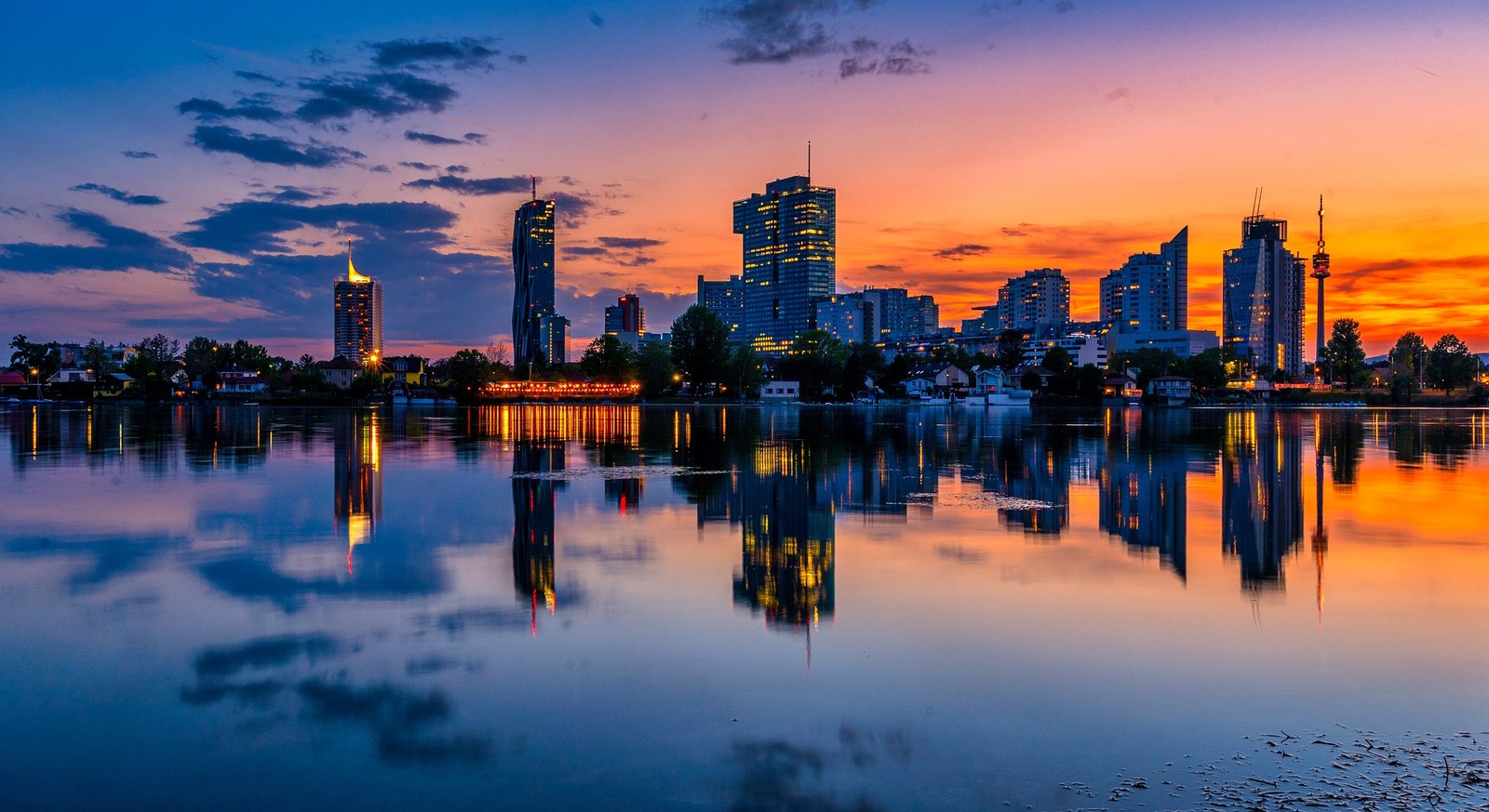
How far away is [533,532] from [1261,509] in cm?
1588

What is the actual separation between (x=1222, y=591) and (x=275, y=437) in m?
47.0

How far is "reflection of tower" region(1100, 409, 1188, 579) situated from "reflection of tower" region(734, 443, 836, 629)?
541 cm

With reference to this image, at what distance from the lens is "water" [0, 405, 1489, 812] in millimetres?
6402

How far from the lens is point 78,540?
15438 millimetres

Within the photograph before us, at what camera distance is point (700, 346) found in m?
156

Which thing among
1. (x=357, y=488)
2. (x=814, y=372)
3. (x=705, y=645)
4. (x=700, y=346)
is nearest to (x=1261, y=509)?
(x=705, y=645)

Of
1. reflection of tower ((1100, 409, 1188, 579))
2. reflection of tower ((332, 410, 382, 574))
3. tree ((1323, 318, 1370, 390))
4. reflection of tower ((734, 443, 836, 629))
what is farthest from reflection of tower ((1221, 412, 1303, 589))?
tree ((1323, 318, 1370, 390))

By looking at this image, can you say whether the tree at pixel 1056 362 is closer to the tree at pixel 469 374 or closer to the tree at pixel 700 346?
the tree at pixel 700 346

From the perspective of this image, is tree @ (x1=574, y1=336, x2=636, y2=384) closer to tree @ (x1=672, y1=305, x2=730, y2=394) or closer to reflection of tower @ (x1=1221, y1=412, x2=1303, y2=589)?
tree @ (x1=672, y1=305, x2=730, y2=394)

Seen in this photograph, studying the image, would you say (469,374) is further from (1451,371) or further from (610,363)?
(1451,371)

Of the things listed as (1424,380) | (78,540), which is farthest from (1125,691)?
(1424,380)

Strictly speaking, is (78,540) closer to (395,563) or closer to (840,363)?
(395,563)

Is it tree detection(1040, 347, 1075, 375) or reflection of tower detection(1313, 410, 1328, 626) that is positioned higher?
tree detection(1040, 347, 1075, 375)

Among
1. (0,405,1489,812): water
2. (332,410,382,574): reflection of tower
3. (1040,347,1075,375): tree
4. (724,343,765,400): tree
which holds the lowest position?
(0,405,1489,812): water
